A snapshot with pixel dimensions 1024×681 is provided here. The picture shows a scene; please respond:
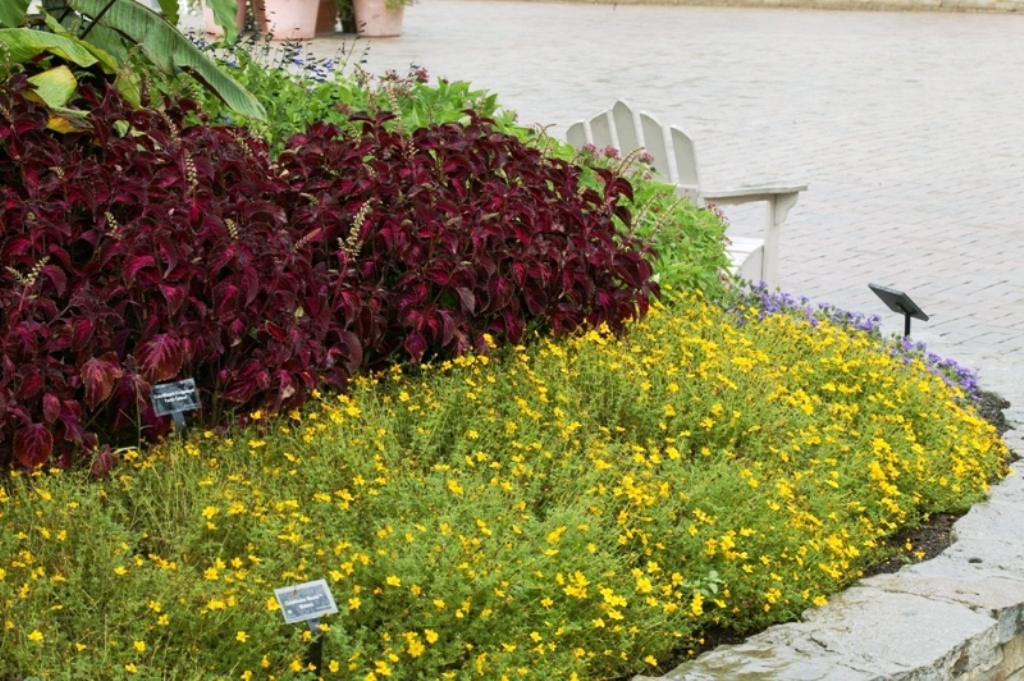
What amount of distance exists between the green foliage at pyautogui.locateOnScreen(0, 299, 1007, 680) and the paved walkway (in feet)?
6.13

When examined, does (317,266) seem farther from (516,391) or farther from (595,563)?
(595,563)

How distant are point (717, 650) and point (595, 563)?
15.9 inches

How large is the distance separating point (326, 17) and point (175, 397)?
18.1 meters

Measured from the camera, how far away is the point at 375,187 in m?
5.46

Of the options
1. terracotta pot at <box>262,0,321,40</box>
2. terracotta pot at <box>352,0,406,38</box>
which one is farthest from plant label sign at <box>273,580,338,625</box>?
terracotta pot at <box>352,0,406,38</box>

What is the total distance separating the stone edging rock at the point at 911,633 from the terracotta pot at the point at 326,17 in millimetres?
17895

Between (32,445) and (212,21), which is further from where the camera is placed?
(212,21)

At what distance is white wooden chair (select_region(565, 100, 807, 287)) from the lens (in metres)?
8.09

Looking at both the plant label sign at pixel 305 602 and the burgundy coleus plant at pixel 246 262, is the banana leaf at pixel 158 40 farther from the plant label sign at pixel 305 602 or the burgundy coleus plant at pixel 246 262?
the plant label sign at pixel 305 602

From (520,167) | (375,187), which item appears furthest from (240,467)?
(520,167)

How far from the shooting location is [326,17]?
72.0 feet

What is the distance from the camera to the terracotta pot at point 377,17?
2127 centimetres

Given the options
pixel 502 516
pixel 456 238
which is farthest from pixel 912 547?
pixel 456 238

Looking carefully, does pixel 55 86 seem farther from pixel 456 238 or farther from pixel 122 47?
pixel 456 238
